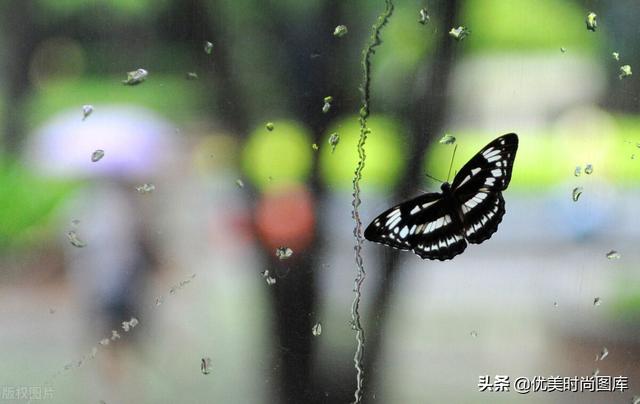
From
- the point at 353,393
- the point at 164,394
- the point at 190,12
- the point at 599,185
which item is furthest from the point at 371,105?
the point at 164,394

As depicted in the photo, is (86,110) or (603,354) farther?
(603,354)

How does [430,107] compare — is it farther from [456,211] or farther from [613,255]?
[613,255]

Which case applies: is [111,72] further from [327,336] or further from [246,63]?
[327,336]

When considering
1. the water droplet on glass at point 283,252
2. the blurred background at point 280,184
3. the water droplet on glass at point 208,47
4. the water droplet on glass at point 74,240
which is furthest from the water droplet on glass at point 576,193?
the water droplet on glass at point 74,240

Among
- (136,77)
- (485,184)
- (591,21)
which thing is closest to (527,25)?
(591,21)

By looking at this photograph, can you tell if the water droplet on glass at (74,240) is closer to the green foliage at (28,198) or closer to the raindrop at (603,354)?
the green foliage at (28,198)

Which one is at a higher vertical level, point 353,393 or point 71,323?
point 71,323

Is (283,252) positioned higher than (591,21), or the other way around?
(591,21)
